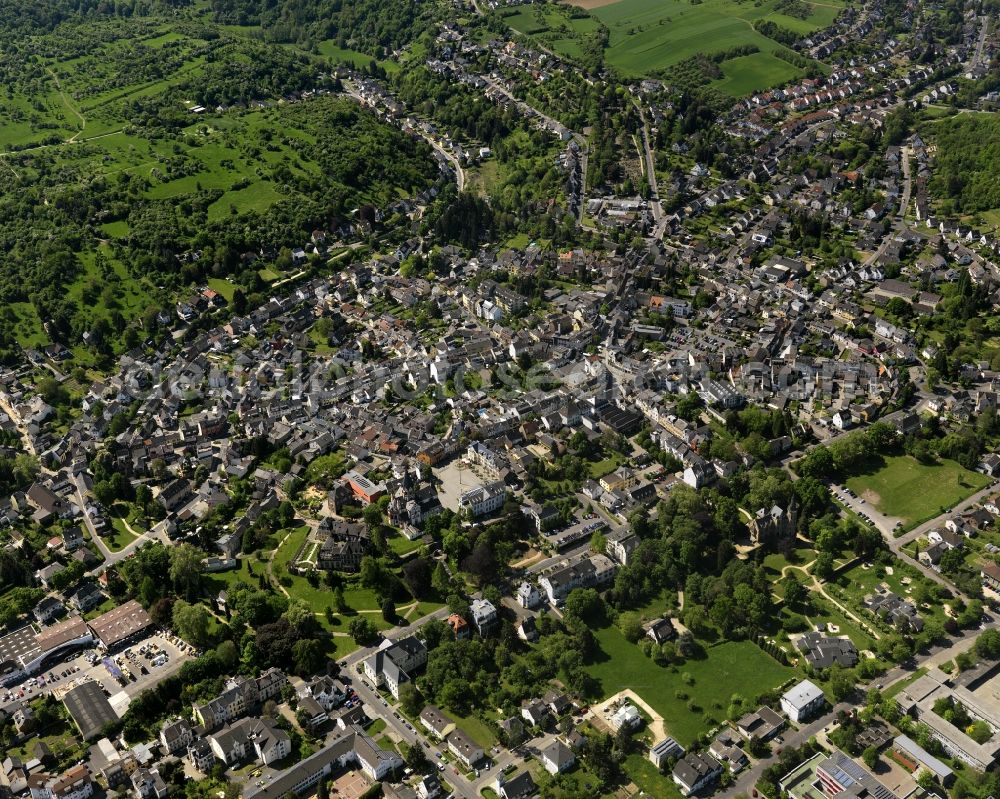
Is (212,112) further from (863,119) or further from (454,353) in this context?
(863,119)

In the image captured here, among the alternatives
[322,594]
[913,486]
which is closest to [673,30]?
[913,486]

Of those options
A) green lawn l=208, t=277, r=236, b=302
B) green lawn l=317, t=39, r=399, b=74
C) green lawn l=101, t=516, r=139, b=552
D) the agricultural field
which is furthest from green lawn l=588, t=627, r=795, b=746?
green lawn l=317, t=39, r=399, b=74

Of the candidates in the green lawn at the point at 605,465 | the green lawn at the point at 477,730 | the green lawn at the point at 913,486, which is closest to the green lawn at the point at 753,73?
the green lawn at the point at 913,486

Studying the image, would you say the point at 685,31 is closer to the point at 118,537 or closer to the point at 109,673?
the point at 118,537

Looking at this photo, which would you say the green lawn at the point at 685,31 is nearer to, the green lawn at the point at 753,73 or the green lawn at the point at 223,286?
the green lawn at the point at 753,73

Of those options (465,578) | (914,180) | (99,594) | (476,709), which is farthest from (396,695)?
(914,180)
